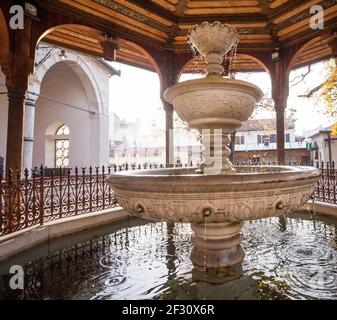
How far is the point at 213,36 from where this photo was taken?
3158 millimetres

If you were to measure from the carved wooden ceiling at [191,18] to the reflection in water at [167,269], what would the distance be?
17.1 feet

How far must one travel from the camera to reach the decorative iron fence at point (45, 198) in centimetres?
414

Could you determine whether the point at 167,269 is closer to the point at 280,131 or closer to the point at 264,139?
the point at 280,131

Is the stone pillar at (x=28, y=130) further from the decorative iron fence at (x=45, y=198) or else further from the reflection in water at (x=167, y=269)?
the reflection in water at (x=167, y=269)

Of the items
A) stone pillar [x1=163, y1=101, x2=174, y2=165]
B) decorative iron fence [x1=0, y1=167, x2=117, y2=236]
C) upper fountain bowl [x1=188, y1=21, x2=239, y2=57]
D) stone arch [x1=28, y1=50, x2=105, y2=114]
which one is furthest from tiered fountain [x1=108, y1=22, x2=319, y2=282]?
stone arch [x1=28, y1=50, x2=105, y2=114]

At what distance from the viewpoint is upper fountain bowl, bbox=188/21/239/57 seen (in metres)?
3.12

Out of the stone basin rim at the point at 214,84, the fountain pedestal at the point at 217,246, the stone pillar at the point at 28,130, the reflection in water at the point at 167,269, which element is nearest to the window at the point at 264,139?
the stone pillar at the point at 28,130

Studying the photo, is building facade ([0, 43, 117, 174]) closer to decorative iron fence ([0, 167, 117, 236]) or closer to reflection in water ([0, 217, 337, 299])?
decorative iron fence ([0, 167, 117, 236])

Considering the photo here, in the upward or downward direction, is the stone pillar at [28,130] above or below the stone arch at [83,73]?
below

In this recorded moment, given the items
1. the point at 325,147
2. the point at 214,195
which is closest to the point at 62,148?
the point at 214,195

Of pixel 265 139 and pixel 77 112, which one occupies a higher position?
pixel 265 139

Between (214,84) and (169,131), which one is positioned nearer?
(214,84)

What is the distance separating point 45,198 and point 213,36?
4013 millimetres

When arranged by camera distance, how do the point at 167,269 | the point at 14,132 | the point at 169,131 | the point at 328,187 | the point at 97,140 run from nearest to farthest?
the point at 167,269, the point at 14,132, the point at 328,187, the point at 169,131, the point at 97,140
